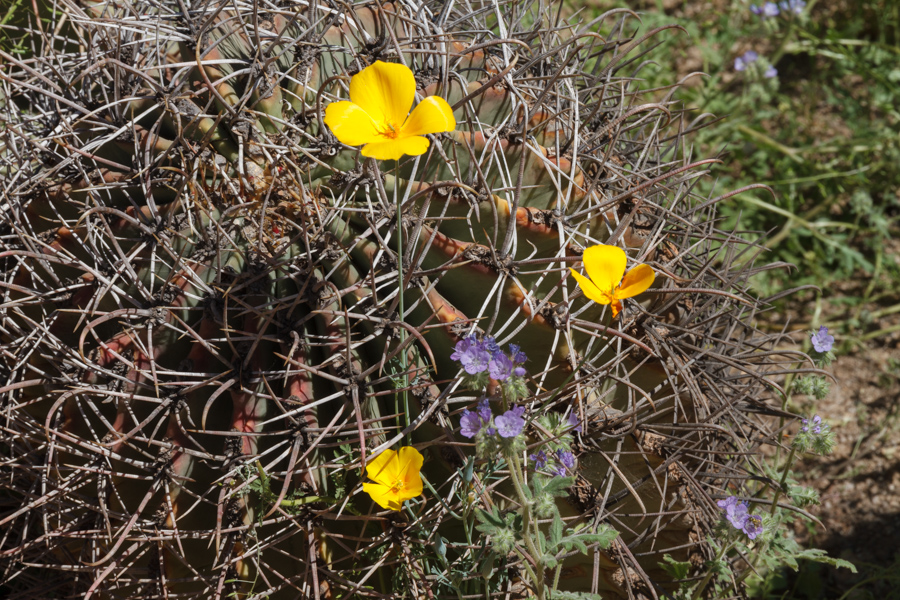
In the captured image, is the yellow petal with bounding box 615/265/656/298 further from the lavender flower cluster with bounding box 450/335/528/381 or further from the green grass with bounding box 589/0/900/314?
the green grass with bounding box 589/0/900/314

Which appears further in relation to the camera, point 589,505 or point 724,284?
point 724,284

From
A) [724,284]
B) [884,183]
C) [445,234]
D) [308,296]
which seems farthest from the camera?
[884,183]

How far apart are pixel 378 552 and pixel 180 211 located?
0.87m

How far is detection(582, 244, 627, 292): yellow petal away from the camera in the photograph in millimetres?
1378

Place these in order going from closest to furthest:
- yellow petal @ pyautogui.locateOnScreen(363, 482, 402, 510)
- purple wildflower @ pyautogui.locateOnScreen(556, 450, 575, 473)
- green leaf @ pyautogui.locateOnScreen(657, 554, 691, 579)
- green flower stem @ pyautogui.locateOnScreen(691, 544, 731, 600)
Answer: yellow petal @ pyautogui.locateOnScreen(363, 482, 402, 510) < purple wildflower @ pyautogui.locateOnScreen(556, 450, 575, 473) < green flower stem @ pyautogui.locateOnScreen(691, 544, 731, 600) < green leaf @ pyautogui.locateOnScreen(657, 554, 691, 579)

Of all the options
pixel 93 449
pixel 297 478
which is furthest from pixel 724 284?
pixel 93 449

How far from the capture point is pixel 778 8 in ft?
13.2

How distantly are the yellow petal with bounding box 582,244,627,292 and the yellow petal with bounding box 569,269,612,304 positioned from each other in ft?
0.09

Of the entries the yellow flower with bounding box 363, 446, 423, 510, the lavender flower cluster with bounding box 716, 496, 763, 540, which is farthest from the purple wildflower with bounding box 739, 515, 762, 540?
the yellow flower with bounding box 363, 446, 423, 510

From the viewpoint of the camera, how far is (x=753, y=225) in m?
3.72

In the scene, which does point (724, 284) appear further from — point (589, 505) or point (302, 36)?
point (302, 36)

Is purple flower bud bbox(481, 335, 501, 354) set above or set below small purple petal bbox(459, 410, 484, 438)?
above

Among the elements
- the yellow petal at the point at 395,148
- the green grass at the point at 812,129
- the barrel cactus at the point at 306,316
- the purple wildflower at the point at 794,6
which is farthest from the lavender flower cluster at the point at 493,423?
the purple wildflower at the point at 794,6

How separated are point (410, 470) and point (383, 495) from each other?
7cm
